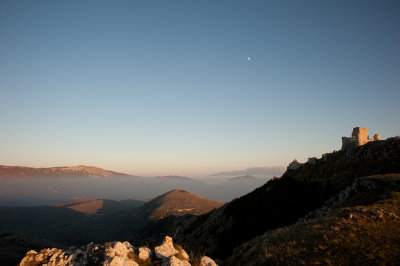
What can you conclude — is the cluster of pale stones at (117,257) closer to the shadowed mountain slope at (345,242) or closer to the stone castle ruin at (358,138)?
the shadowed mountain slope at (345,242)

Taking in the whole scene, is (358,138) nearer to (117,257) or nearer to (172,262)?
(172,262)

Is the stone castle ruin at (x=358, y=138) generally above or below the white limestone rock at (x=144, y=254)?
above

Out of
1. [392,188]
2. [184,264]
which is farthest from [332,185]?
[184,264]

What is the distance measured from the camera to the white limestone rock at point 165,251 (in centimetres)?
1241

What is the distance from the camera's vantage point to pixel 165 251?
42.0ft

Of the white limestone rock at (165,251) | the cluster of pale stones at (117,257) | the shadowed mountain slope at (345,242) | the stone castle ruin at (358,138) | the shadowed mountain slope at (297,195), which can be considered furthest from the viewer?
the stone castle ruin at (358,138)

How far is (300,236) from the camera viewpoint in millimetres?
14844

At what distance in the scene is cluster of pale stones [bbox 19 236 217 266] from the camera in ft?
38.4

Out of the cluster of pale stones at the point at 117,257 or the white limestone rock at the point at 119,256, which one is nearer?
the white limestone rock at the point at 119,256

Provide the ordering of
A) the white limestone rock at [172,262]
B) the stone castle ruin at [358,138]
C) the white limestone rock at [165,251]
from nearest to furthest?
1. the white limestone rock at [172,262]
2. the white limestone rock at [165,251]
3. the stone castle ruin at [358,138]

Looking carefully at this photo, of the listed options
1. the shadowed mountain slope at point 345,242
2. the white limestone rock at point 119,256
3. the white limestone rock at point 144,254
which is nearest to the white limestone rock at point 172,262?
the white limestone rock at point 144,254

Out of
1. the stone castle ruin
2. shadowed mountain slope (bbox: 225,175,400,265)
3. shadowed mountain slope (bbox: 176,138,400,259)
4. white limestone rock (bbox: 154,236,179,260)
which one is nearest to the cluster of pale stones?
white limestone rock (bbox: 154,236,179,260)

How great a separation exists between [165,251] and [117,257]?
2.73 metres

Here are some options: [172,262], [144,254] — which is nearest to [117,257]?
[144,254]
